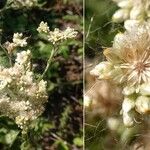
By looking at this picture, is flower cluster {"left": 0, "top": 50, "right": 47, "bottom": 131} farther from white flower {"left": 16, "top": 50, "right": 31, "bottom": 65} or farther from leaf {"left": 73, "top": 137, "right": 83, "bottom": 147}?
leaf {"left": 73, "top": 137, "right": 83, "bottom": 147}

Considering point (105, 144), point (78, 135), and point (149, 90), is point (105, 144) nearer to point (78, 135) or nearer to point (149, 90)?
point (149, 90)

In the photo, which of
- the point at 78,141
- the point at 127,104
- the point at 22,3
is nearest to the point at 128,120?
the point at 127,104

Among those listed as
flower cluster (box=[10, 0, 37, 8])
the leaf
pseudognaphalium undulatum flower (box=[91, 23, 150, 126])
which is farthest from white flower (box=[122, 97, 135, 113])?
the leaf

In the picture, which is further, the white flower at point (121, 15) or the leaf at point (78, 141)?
the leaf at point (78, 141)

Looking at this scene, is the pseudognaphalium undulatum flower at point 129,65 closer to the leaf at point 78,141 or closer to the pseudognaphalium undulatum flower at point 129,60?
the pseudognaphalium undulatum flower at point 129,60

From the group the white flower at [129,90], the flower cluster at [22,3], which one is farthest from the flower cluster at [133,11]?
the flower cluster at [22,3]

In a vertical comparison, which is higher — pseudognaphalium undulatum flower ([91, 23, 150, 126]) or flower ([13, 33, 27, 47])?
flower ([13, 33, 27, 47])

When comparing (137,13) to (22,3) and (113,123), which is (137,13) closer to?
(113,123)
